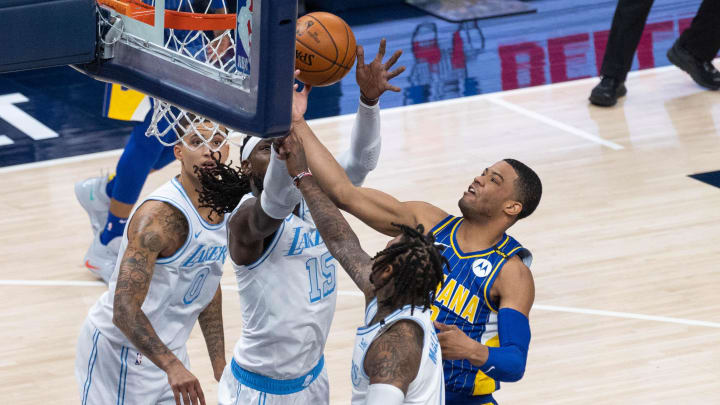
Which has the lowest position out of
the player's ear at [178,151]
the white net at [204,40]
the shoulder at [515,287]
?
the shoulder at [515,287]

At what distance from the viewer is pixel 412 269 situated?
3082 millimetres

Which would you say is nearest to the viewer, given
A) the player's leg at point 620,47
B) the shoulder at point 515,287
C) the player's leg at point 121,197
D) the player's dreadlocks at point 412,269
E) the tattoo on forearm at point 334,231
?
the player's dreadlocks at point 412,269

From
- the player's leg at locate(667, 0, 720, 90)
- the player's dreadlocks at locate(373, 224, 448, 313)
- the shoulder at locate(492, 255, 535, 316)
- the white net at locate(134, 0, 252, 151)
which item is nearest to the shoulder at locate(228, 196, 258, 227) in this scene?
the white net at locate(134, 0, 252, 151)

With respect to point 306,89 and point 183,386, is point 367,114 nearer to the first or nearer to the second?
point 306,89

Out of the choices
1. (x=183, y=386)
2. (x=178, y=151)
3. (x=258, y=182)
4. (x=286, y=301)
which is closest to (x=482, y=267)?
(x=286, y=301)

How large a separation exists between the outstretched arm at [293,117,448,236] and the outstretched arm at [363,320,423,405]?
2.80ft

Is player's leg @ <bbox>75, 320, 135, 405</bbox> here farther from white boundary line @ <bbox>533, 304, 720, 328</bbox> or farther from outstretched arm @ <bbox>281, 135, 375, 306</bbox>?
white boundary line @ <bbox>533, 304, 720, 328</bbox>

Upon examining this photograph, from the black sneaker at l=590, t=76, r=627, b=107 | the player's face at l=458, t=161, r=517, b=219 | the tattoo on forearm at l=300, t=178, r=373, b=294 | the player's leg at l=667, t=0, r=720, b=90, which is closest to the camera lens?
the tattoo on forearm at l=300, t=178, r=373, b=294

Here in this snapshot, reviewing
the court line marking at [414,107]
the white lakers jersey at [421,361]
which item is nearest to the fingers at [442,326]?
the white lakers jersey at [421,361]

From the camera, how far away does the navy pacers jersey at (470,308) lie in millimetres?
3811

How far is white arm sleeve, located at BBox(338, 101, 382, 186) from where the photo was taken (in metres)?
4.08

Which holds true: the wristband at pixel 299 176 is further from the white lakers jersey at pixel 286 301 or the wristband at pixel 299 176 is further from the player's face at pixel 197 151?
the player's face at pixel 197 151

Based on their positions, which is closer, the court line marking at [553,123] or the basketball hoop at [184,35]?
the basketball hoop at [184,35]

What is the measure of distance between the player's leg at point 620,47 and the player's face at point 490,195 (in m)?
5.75
